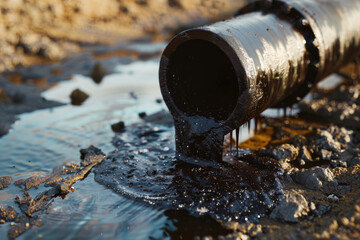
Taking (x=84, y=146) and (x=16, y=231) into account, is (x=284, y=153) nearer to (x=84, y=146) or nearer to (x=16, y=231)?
(x=84, y=146)

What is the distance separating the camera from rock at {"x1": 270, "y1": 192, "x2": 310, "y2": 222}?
11.5 feet

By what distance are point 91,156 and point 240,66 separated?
2346 millimetres

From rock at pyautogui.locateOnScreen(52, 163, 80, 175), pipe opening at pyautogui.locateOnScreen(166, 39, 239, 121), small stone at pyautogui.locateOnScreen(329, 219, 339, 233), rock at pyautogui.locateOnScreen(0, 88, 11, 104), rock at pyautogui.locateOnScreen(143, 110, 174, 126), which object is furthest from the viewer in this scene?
rock at pyautogui.locateOnScreen(0, 88, 11, 104)

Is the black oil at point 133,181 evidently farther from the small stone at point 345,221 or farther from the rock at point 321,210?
the small stone at point 345,221

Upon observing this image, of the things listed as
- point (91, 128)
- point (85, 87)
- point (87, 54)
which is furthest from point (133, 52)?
point (91, 128)

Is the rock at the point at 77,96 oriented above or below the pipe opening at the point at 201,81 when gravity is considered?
below

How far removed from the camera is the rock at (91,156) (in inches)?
189

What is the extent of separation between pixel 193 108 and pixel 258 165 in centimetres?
107

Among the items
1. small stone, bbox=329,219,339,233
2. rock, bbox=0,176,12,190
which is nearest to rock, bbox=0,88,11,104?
rock, bbox=0,176,12,190

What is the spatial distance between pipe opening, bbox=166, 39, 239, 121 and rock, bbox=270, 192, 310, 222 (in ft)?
4.07

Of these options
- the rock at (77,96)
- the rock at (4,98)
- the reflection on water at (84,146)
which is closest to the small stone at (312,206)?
the reflection on water at (84,146)

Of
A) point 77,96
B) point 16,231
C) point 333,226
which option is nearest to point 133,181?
point 16,231

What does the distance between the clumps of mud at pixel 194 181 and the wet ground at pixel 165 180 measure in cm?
1

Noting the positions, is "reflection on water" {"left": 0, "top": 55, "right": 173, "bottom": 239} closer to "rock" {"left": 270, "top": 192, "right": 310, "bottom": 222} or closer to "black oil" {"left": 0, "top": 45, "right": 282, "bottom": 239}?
→ "black oil" {"left": 0, "top": 45, "right": 282, "bottom": 239}
